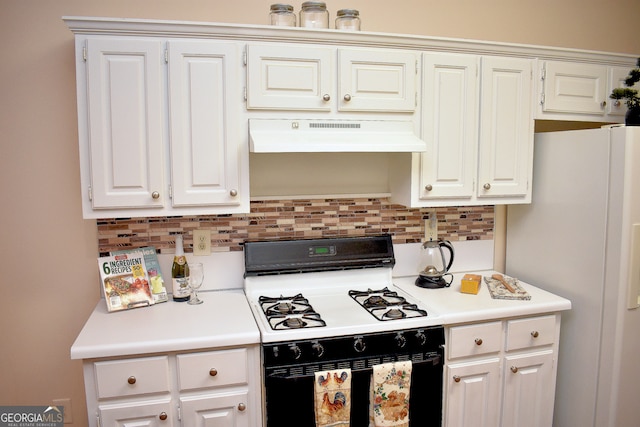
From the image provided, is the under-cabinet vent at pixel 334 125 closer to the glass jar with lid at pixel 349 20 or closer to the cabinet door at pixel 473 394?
the glass jar with lid at pixel 349 20

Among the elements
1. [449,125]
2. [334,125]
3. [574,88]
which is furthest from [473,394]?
→ [574,88]

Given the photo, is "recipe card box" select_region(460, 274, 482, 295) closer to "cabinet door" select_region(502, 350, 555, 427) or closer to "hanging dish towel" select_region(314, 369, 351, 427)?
"cabinet door" select_region(502, 350, 555, 427)

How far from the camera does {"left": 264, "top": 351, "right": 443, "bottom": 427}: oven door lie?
1867mm

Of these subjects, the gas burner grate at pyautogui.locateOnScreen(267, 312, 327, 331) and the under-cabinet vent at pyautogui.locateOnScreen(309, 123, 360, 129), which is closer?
the gas burner grate at pyautogui.locateOnScreen(267, 312, 327, 331)

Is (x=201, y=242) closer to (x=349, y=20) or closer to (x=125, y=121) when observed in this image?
(x=125, y=121)

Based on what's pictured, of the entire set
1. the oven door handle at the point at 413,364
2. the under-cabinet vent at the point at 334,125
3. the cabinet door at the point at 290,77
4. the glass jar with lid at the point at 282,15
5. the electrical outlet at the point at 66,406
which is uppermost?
the glass jar with lid at the point at 282,15

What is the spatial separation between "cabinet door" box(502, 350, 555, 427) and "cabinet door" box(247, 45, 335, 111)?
1512 mm

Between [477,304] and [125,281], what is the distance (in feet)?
5.35

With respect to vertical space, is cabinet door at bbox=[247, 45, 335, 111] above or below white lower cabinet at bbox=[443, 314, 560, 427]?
above

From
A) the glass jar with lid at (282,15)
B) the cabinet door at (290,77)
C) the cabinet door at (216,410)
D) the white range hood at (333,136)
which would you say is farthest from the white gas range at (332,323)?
the glass jar with lid at (282,15)

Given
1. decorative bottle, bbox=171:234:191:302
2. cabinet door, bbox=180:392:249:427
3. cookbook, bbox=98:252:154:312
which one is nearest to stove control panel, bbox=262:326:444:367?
cabinet door, bbox=180:392:249:427

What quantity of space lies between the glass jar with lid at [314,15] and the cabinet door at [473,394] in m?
1.66

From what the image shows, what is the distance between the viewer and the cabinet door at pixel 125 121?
75.7 inches

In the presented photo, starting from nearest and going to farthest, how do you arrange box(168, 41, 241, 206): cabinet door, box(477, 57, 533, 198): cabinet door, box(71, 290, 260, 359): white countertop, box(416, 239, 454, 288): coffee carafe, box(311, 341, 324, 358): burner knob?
box(71, 290, 260, 359): white countertop < box(311, 341, 324, 358): burner knob < box(168, 41, 241, 206): cabinet door < box(477, 57, 533, 198): cabinet door < box(416, 239, 454, 288): coffee carafe
